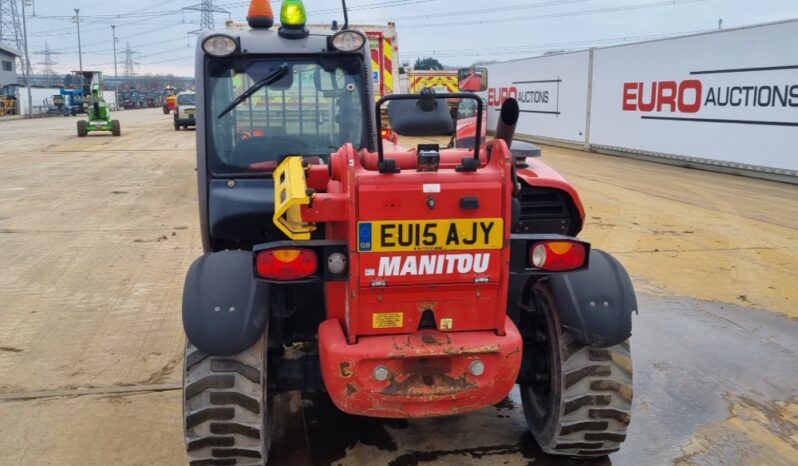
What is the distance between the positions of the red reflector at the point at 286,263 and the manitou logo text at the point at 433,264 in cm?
29

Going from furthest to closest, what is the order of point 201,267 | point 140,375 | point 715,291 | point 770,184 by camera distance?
point 770,184 → point 715,291 → point 140,375 → point 201,267

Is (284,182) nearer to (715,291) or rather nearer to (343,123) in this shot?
(343,123)

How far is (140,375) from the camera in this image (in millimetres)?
4488

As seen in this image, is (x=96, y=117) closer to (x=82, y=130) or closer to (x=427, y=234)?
(x=82, y=130)

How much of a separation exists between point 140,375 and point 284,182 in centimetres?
233

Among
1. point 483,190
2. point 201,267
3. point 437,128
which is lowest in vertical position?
Result: point 201,267

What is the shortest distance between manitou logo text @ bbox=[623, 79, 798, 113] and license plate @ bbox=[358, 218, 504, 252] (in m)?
11.7

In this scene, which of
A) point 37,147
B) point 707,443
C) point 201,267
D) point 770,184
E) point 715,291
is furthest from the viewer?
point 37,147

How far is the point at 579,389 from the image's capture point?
3102 mm

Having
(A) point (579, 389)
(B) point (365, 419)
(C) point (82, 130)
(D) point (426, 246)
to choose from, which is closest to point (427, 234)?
(D) point (426, 246)

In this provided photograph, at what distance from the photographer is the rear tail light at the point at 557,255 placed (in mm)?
2867

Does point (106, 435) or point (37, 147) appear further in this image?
point (37, 147)

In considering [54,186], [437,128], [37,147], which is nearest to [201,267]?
[437,128]

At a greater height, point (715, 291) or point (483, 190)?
point (483, 190)
